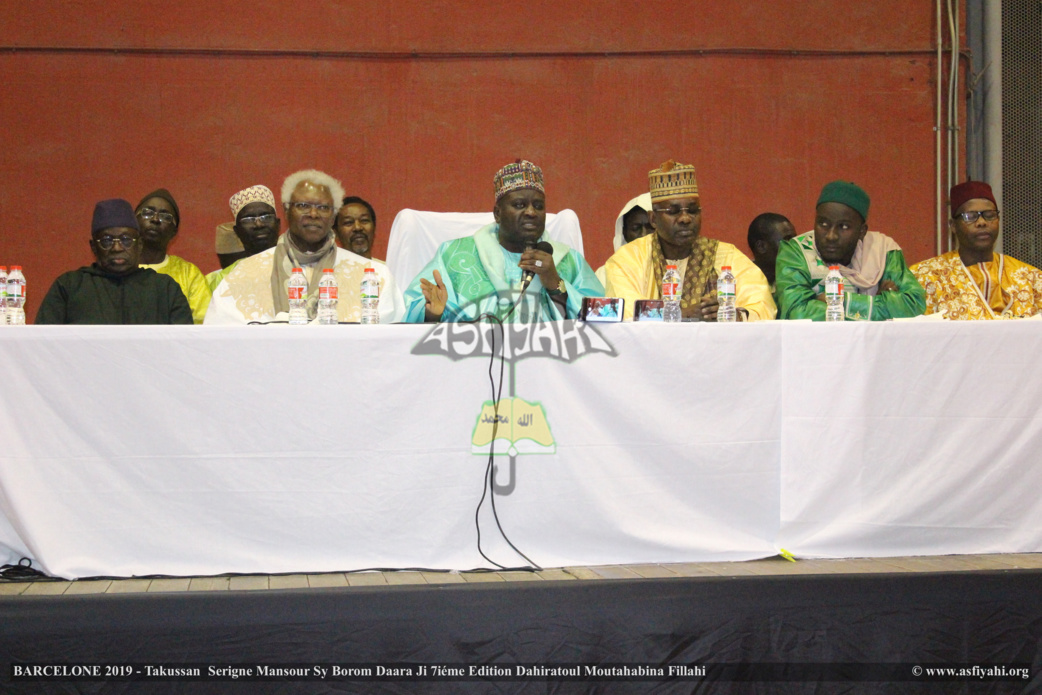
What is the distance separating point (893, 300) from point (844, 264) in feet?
1.06

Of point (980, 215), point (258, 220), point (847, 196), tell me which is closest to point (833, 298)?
point (847, 196)

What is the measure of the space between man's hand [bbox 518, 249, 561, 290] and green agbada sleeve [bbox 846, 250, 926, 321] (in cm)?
122

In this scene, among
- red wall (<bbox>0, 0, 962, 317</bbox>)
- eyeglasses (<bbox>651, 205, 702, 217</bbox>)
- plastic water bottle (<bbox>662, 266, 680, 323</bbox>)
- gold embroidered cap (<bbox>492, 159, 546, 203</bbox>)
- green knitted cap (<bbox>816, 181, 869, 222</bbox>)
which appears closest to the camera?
plastic water bottle (<bbox>662, 266, 680, 323</bbox>)

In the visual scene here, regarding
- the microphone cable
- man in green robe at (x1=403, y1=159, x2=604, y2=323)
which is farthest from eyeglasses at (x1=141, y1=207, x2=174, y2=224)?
the microphone cable

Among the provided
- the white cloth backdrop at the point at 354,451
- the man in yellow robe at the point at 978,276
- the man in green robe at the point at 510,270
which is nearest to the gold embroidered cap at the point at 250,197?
the man in green robe at the point at 510,270

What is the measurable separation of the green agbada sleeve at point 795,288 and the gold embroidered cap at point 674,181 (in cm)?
49

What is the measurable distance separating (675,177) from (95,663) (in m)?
2.98

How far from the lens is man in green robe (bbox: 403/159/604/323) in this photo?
3928 mm

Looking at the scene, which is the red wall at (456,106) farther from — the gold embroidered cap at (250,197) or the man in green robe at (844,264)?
the man in green robe at (844,264)

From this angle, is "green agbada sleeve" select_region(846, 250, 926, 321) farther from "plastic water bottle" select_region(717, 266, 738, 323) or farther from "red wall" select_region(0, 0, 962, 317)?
"red wall" select_region(0, 0, 962, 317)

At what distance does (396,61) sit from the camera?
6.29 meters

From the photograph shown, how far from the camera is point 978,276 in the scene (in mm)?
4637

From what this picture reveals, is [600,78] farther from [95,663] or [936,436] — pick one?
[95,663]

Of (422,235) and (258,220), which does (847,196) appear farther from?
(258,220)
